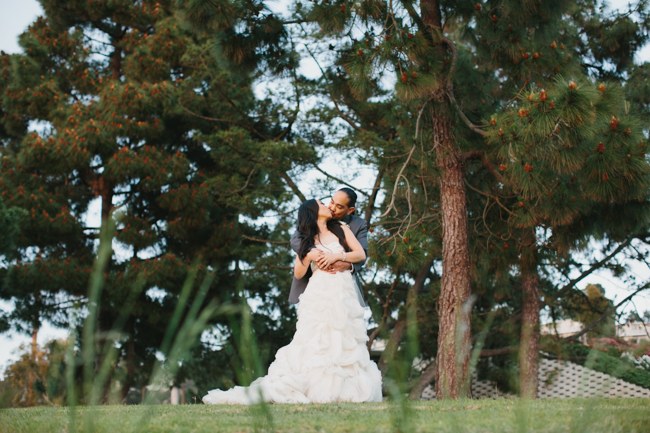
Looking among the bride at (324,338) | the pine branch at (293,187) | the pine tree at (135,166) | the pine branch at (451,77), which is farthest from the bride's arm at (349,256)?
the pine branch at (293,187)

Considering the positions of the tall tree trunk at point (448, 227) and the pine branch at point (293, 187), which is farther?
the pine branch at point (293, 187)

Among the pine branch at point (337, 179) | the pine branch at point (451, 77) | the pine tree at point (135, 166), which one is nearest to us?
the pine branch at point (451, 77)

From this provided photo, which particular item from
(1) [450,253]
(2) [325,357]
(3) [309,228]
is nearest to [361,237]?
(3) [309,228]

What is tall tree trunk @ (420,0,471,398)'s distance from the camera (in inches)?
305

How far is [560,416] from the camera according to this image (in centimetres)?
363

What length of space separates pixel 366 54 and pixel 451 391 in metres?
3.29

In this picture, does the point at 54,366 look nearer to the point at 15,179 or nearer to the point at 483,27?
the point at 483,27

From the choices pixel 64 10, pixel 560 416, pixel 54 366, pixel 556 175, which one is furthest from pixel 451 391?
pixel 64 10

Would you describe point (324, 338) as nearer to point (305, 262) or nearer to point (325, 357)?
point (325, 357)

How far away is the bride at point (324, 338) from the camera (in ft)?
19.3

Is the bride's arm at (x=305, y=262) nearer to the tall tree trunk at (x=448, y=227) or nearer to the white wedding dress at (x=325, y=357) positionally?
the white wedding dress at (x=325, y=357)

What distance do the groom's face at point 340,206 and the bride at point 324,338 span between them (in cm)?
6

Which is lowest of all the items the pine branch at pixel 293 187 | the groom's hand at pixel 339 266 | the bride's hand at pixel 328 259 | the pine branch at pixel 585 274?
the groom's hand at pixel 339 266

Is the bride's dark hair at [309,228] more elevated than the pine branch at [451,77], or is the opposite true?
the pine branch at [451,77]
